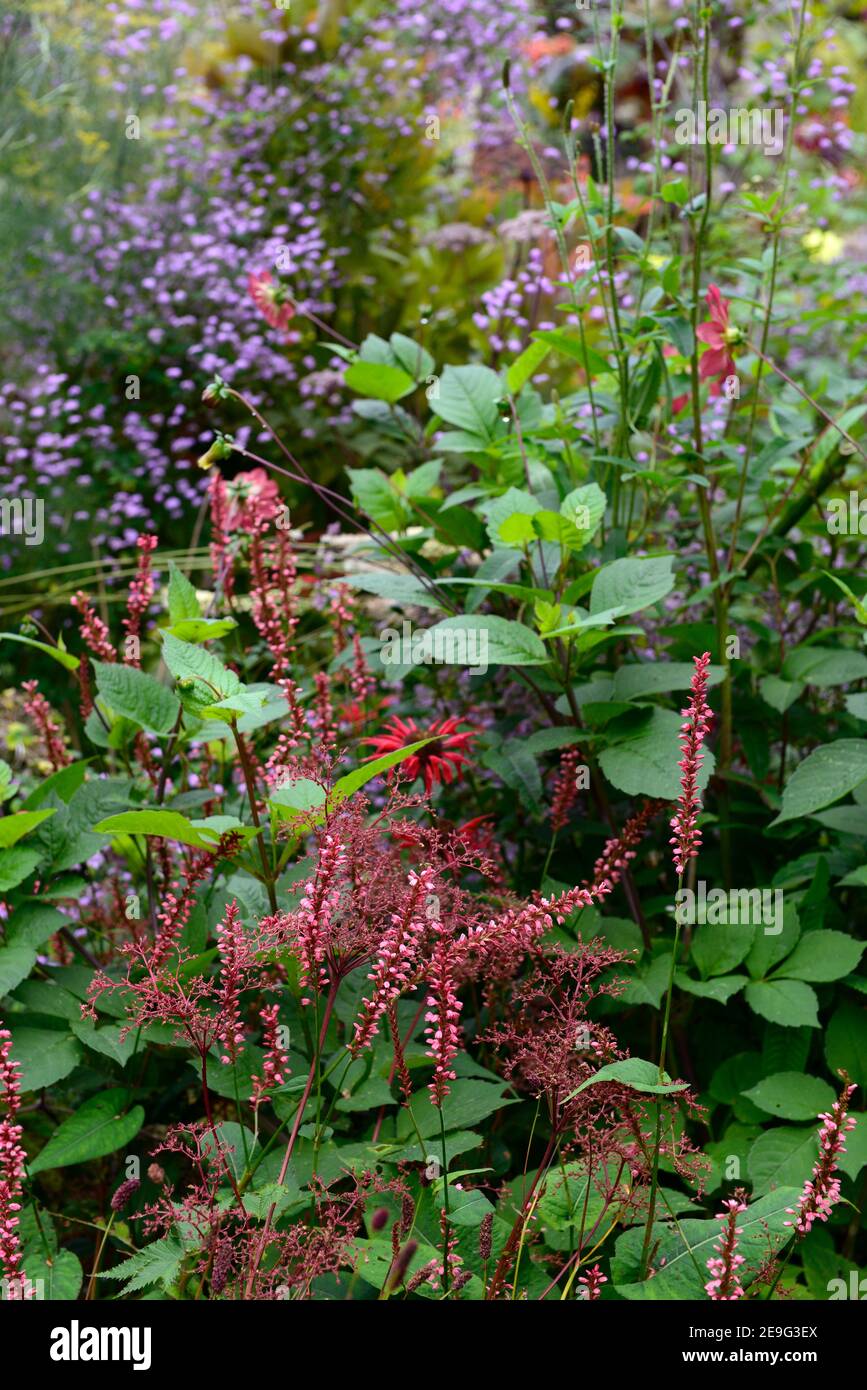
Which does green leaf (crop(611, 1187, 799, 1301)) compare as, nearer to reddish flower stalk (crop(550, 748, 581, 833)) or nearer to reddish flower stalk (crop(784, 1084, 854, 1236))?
reddish flower stalk (crop(784, 1084, 854, 1236))

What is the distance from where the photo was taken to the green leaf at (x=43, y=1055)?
1313 mm

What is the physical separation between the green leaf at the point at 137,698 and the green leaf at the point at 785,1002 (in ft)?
2.56

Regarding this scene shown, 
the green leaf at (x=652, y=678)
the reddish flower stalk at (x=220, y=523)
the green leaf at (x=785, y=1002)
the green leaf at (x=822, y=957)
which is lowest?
the green leaf at (x=785, y=1002)

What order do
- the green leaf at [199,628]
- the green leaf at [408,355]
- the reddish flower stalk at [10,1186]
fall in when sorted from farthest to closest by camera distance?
1. the green leaf at [408,355]
2. the green leaf at [199,628]
3. the reddish flower stalk at [10,1186]

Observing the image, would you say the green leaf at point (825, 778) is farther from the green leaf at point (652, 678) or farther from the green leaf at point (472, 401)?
the green leaf at point (472, 401)

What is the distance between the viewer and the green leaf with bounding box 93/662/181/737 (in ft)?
4.83

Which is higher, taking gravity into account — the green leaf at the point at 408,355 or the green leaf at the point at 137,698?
the green leaf at the point at 408,355

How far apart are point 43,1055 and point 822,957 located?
36.0 inches

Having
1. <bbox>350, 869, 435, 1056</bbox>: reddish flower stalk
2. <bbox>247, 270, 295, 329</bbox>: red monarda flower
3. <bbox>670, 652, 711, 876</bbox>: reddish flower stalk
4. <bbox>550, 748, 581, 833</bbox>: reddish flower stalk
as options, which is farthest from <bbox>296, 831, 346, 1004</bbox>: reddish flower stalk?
<bbox>247, 270, 295, 329</bbox>: red monarda flower

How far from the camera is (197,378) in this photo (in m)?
4.02

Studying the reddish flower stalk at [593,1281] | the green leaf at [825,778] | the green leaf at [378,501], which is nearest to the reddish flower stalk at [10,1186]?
the reddish flower stalk at [593,1281]

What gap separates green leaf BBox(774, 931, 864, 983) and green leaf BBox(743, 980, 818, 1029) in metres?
0.02
